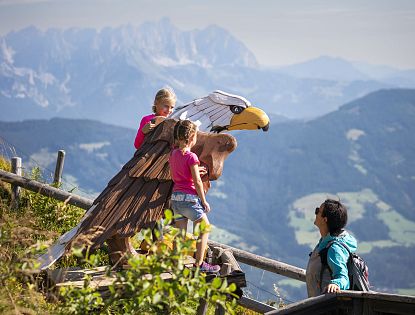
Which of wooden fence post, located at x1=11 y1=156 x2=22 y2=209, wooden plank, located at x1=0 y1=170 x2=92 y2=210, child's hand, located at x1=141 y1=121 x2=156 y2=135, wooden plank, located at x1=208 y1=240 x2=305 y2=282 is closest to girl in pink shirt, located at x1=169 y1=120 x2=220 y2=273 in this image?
child's hand, located at x1=141 y1=121 x2=156 y2=135

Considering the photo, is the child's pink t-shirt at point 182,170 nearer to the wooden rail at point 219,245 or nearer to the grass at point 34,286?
the grass at point 34,286

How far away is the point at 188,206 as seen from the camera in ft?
15.4

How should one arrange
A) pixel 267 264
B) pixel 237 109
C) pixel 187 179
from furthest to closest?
pixel 267 264 → pixel 237 109 → pixel 187 179

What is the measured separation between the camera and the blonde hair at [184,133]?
4.67 m

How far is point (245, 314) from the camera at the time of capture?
700cm

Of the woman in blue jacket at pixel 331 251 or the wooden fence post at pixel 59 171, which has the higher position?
the wooden fence post at pixel 59 171

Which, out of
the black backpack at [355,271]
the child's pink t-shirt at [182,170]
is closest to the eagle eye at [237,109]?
the child's pink t-shirt at [182,170]

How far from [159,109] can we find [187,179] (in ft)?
3.21

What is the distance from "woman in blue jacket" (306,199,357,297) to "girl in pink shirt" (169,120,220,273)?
84 cm

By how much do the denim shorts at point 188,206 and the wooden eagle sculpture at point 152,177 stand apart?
205mm

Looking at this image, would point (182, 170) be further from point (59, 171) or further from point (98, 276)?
point (59, 171)

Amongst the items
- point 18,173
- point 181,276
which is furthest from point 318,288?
point 18,173

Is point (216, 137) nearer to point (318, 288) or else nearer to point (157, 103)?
point (157, 103)

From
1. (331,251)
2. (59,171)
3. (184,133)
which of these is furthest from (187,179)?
(59,171)
